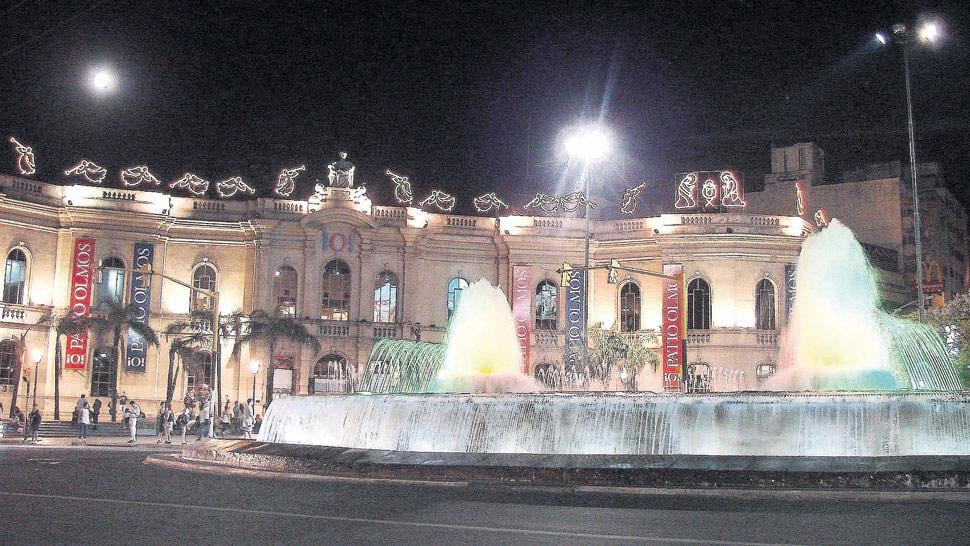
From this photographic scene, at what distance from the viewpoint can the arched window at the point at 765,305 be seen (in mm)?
49656

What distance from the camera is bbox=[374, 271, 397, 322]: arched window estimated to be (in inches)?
2052

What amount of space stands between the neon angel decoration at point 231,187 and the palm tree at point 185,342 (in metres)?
6.65

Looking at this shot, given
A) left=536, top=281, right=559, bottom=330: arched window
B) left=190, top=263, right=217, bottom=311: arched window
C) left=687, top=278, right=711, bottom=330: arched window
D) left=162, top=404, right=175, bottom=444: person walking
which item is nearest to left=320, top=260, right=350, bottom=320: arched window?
left=190, top=263, right=217, bottom=311: arched window

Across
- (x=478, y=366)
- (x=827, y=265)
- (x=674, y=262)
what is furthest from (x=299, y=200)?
(x=827, y=265)

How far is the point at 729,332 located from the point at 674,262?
4.15 metres

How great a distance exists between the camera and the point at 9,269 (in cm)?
4691

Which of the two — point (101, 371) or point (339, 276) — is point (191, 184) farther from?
point (101, 371)

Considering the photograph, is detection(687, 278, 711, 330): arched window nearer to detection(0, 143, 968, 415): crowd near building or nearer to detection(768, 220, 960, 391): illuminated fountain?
detection(0, 143, 968, 415): crowd near building

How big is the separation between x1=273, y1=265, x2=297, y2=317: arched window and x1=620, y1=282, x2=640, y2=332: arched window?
52.4ft

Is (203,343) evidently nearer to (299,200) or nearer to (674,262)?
(299,200)

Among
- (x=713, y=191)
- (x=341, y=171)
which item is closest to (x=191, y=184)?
(x=341, y=171)

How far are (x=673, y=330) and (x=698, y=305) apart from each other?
256 cm

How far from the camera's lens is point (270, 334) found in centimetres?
4738

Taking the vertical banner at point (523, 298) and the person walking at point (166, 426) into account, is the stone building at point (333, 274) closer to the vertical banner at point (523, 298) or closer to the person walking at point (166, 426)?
the vertical banner at point (523, 298)
